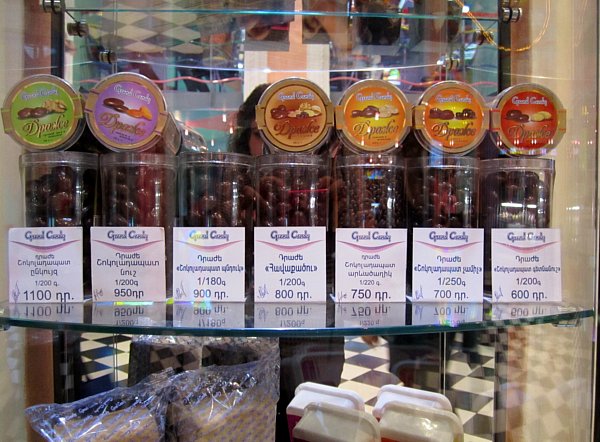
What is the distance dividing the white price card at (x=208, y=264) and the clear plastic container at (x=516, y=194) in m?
0.41

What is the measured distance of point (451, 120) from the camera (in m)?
0.82

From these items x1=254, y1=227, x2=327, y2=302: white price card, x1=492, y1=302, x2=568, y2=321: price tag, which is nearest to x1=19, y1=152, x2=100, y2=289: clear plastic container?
x1=254, y1=227, x2=327, y2=302: white price card

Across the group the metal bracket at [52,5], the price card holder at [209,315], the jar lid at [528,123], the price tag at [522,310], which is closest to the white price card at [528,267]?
the price tag at [522,310]

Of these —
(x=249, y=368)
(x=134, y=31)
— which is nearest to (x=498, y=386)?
(x=249, y=368)

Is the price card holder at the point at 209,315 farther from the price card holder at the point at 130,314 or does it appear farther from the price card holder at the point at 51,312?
the price card holder at the point at 51,312

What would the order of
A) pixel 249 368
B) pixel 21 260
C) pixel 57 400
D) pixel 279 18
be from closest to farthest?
pixel 21 260 → pixel 249 368 → pixel 57 400 → pixel 279 18

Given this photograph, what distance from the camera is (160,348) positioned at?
3.04 ft

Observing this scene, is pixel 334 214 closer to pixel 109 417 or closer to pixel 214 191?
pixel 214 191

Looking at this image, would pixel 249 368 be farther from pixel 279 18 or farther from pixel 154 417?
pixel 279 18

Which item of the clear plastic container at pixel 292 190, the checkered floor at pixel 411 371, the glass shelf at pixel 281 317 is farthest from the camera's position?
the checkered floor at pixel 411 371

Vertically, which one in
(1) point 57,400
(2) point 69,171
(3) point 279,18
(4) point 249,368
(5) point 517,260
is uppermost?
(3) point 279,18

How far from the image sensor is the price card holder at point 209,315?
0.68 m

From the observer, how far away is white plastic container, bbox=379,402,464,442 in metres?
0.81

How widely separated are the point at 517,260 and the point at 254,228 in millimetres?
419
